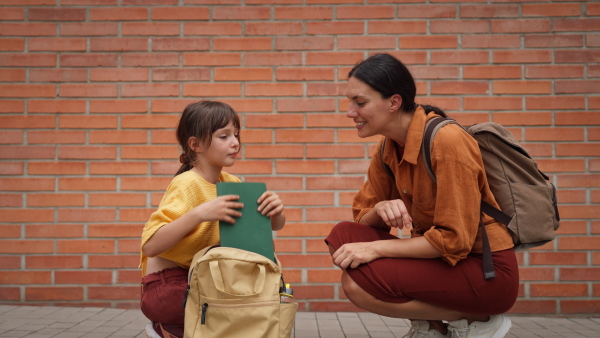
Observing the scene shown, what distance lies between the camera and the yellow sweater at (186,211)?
2.37 metres

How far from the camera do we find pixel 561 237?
154 inches

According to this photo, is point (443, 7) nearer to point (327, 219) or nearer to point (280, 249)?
point (327, 219)

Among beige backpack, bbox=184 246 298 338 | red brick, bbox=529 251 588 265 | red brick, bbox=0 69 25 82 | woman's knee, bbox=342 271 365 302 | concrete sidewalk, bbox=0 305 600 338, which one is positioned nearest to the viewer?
beige backpack, bbox=184 246 298 338

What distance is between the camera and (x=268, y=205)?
2271mm

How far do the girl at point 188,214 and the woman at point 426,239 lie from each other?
0.52m

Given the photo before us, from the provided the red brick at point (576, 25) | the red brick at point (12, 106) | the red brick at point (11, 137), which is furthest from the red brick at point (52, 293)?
the red brick at point (576, 25)

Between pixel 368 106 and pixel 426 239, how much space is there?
2.14 feet

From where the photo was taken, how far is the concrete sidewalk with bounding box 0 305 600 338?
338 centimetres

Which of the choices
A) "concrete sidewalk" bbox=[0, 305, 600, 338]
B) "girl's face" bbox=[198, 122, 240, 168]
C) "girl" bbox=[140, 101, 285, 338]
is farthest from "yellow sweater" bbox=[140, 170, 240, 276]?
"concrete sidewalk" bbox=[0, 305, 600, 338]

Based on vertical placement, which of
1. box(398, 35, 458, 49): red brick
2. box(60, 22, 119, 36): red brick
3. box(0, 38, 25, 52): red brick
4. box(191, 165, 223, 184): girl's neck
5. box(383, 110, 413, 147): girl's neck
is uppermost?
box(60, 22, 119, 36): red brick

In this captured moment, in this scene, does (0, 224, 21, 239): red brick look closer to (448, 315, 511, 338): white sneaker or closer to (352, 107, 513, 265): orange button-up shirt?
(352, 107, 513, 265): orange button-up shirt

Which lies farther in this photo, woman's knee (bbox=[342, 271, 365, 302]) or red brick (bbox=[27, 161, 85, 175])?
red brick (bbox=[27, 161, 85, 175])

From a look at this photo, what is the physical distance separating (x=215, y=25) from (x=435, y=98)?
173 centimetres

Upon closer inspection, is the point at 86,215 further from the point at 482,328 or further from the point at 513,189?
the point at 513,189
